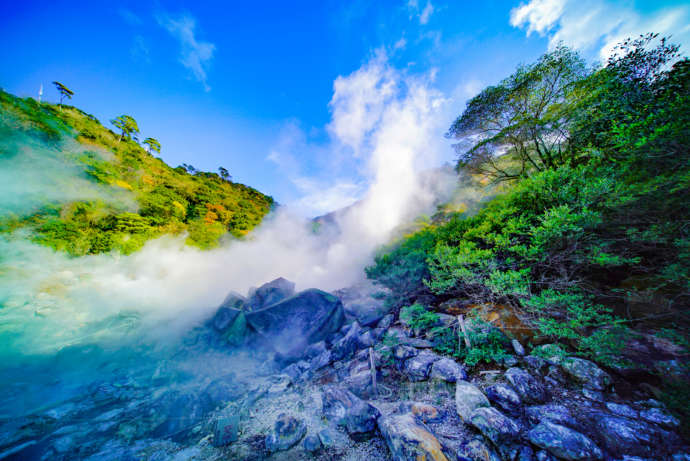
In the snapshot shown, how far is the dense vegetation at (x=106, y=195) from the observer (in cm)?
1016

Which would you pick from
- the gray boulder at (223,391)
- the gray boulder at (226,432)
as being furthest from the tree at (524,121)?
the gray boulder at (223,391)

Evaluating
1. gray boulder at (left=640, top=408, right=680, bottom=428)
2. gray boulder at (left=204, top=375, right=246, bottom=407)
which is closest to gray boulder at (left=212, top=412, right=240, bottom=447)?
gray boulder at (left=204, top=375, right=246, bottom=407)

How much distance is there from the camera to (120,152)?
50.2ft

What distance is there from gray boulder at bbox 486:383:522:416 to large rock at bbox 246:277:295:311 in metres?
9.80

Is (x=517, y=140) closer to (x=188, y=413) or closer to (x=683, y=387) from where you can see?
(x=683, y=387)

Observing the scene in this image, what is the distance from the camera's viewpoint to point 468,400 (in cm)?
358

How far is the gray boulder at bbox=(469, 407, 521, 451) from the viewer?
296cm

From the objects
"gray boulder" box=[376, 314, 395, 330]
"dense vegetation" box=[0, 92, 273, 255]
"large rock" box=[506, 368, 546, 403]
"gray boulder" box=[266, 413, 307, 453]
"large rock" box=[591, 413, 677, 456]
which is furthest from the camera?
"dense vegetation" box=[0, 92, 273, 255]

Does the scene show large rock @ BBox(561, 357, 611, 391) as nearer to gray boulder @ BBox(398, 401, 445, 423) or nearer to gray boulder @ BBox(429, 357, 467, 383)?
gray boulder @ BBox(429, 357, 467, 383)

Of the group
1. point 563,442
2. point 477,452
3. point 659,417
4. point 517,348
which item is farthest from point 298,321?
point 659,417

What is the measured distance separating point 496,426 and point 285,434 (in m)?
4.03

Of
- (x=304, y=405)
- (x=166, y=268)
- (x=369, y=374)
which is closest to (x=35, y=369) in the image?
(x=166, y=268)

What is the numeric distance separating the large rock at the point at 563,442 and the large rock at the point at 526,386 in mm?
725

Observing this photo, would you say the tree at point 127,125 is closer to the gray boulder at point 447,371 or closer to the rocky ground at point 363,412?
the rocky ground at point 363,412
